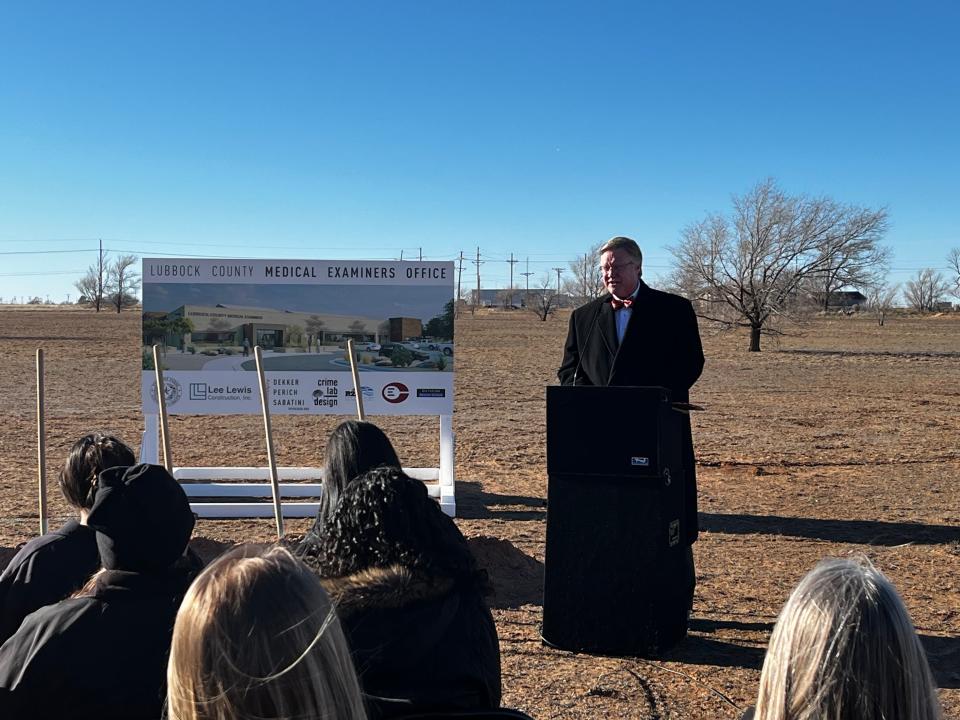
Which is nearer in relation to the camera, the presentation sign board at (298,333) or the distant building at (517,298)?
the presentation sign board at (298,333)

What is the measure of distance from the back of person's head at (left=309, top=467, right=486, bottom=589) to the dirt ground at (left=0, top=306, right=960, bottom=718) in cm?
214

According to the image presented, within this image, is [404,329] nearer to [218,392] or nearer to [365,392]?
[365,392]

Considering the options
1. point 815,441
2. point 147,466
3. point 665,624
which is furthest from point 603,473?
point 815,441

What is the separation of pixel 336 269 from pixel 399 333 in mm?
A: 774

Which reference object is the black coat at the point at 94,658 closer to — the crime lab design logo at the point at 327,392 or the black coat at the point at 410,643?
the black coat at the point at 410,643

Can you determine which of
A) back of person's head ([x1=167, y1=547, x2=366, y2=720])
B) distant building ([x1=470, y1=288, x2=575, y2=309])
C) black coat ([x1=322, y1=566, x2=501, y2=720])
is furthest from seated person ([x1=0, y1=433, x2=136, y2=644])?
distant building ([x1=470, y1=288, x2=575, y2=309])

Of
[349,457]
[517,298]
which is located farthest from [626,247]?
[517,298]

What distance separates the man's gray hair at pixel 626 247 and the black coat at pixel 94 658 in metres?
3.27

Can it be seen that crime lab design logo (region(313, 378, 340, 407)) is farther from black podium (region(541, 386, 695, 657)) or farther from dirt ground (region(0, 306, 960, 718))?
black podium (region(541, 386, 695, 657))

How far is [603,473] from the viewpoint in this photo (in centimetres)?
452

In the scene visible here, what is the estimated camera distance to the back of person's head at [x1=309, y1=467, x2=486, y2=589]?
88.0 inches

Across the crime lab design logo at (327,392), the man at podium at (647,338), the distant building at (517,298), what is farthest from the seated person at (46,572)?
the distant building at (517,298)

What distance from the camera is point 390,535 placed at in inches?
88.6

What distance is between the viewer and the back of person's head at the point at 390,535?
7.34 feet
